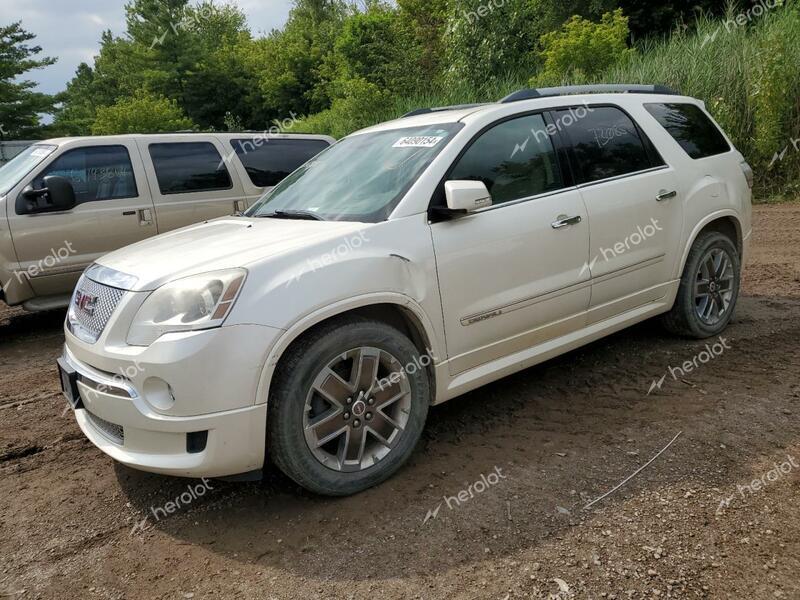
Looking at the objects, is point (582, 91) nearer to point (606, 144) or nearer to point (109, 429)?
point (606, 144)

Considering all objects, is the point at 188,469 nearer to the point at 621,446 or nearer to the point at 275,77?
the point at 621,446

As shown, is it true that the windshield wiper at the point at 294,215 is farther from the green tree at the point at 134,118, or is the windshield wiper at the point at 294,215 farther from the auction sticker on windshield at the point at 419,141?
the green tree at the point at 134,118

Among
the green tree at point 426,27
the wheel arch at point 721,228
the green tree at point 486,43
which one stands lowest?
the wheel arch at point 721,228

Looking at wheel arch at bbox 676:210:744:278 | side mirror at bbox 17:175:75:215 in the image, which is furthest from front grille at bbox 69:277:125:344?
wheel arch at bbox 676:210:744:278

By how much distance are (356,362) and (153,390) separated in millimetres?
904

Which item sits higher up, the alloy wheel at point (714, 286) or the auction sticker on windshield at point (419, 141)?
the auction sticker on windshield at point (419, 141)

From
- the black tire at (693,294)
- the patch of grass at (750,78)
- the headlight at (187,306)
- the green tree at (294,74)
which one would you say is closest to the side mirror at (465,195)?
the headlight at (187,306)

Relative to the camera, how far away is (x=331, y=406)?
301 cm

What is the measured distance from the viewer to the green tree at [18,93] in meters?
32.3

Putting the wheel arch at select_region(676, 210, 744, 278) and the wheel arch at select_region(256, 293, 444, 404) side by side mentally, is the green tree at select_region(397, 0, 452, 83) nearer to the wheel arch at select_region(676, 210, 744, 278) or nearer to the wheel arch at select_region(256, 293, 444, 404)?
the wheel arch at select_region(676, 210, 744, 278)

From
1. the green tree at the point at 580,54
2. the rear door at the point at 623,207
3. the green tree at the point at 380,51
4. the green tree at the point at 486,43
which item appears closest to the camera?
the rear door at the point at 623,207

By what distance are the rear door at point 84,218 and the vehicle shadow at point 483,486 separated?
346cm

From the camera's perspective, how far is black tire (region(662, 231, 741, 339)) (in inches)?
184

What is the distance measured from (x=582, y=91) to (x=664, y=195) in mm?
935
